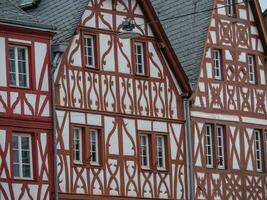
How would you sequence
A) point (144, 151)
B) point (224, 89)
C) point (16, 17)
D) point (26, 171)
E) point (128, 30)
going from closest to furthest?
point (26, 171)
point (16, 17)
point (128, 30)
point (144, 151)
point (224, 89)

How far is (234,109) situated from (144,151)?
588cm

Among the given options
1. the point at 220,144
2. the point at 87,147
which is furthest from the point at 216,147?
the point at 87,147

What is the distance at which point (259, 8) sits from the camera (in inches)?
2124

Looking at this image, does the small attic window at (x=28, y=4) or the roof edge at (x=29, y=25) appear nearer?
the roof edge at (x=29, y=25)

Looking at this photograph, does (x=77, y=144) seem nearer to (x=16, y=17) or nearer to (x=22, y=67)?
(x=22, y=67)

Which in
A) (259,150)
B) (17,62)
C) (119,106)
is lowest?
(259,150)

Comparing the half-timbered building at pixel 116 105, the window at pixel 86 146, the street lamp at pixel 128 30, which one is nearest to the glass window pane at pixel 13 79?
the half-timbered building at pixel 116 105

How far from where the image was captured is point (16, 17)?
4384 centimetres

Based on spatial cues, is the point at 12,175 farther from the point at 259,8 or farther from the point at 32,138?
the point at 259,8

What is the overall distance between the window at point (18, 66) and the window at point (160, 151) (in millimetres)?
7197

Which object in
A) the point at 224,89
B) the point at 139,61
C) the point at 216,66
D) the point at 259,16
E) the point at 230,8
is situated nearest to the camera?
the point at 139,61

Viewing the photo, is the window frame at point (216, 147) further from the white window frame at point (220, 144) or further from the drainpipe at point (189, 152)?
the drainpipe at point (189, 152)

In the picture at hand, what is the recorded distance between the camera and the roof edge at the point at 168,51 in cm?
4881

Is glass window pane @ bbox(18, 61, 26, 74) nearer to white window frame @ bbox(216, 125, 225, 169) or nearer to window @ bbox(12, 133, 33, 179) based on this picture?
window @ bbox(12, 133, 33, 179)
